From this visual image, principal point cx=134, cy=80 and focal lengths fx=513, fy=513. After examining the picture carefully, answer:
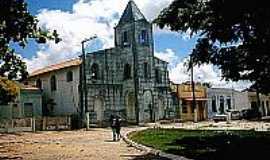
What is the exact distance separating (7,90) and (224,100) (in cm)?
3865

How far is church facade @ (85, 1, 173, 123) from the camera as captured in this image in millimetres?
52875

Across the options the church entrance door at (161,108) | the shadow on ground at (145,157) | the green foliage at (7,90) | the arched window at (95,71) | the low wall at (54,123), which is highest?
the arched window at (95,71)

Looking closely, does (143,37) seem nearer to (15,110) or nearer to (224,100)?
(15,110)

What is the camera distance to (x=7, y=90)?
40.4 meters

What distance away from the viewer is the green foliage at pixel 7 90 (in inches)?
1505

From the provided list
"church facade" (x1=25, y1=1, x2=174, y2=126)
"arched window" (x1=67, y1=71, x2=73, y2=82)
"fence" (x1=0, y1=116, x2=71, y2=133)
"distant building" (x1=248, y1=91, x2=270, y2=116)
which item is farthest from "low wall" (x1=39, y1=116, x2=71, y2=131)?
"distant building" (x1=248, y1=91, x2=270, y2=116)

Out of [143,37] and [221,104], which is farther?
[221,104]

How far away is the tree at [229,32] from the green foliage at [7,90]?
820 inches

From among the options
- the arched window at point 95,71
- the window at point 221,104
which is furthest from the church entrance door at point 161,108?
the window at point 221,104

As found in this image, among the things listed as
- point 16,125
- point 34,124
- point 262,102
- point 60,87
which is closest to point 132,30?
point 60,87

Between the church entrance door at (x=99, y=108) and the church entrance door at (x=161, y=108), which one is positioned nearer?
the church entrance door at (x=99, y=108)

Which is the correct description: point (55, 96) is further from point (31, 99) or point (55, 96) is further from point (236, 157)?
point (236, 157)

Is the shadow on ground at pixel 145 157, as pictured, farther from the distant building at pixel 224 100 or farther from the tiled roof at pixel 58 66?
the distant building at pixel 224 100

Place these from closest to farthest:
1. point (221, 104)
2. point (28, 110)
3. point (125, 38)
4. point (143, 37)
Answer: point (28, 110), point (143, 37), point (125, 38), point (221, 104)
